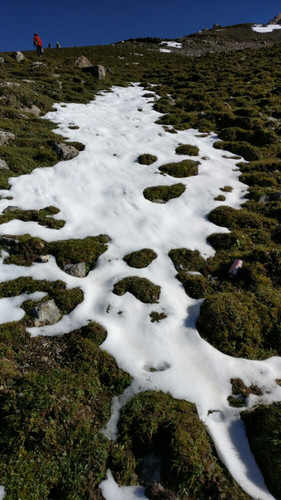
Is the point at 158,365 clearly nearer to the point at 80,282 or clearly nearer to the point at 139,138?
the point at 80,282

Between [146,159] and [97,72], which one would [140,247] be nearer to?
[146,159]

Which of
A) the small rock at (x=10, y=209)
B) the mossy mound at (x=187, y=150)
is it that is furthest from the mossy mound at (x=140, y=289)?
the mossy mound at (x=187, y=150)

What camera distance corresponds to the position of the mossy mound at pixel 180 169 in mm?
16359

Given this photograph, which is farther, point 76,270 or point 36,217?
point 36,217

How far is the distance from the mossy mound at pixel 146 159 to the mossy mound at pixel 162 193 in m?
3.18

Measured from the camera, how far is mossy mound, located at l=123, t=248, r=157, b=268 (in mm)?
10465

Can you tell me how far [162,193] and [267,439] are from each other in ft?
37.0

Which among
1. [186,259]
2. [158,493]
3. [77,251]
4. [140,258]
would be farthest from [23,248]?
[158,493]

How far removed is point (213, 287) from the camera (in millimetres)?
9711

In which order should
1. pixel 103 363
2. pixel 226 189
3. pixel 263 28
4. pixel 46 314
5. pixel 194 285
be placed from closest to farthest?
pixel 103 363 < pixel 46 314 < pixel 194 285 < pixel 226 189 < pixel 263 28

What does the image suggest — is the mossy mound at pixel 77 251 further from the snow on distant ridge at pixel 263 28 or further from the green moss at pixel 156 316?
the snow on distant ridge at pixel 263 28

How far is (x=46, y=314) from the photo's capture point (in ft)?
26.8

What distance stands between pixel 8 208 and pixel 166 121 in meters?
16.5

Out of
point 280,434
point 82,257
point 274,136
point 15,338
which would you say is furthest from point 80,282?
point 274,136
